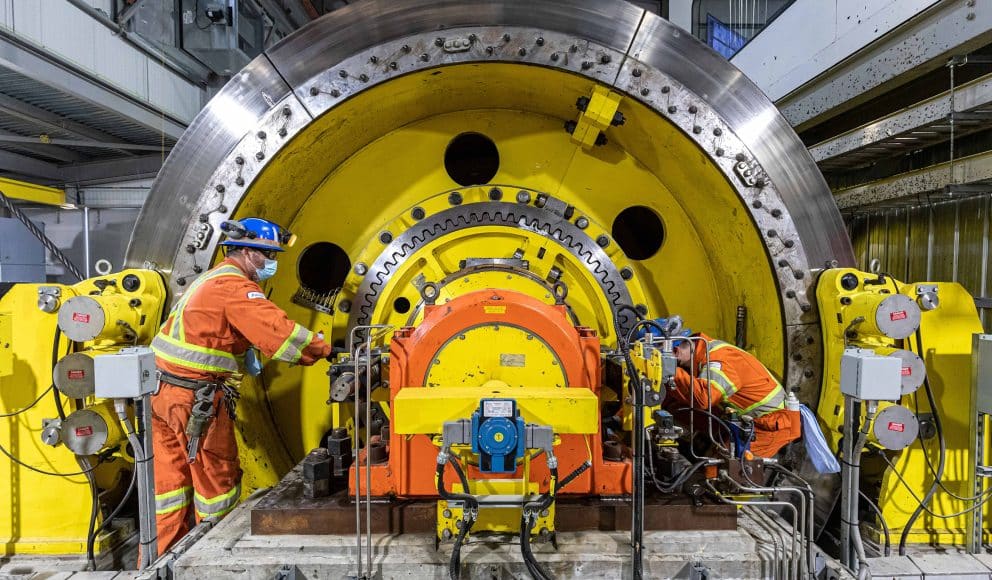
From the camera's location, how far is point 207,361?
2.34m

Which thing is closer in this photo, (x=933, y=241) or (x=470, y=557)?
(x=470, y=557)

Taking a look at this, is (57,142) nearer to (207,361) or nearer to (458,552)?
(207,361)

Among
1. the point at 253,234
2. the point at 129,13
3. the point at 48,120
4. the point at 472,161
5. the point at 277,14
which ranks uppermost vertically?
the point at 277,14

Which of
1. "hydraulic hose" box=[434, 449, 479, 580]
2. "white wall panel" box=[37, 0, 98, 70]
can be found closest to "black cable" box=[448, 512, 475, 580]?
"hydraulic hose" box=[434, 449, 479, 580]

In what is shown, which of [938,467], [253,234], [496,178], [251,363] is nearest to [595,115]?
[496,178]

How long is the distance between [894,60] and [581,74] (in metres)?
2.27

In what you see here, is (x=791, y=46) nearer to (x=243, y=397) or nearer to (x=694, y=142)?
(x=694, y=142)

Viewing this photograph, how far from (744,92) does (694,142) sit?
32 cm

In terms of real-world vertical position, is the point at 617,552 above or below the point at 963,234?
below

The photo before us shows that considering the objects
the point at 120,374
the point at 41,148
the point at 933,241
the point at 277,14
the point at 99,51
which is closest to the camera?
the point at 120,374

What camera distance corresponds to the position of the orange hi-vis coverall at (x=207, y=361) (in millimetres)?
2270

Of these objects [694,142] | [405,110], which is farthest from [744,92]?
[405,110]

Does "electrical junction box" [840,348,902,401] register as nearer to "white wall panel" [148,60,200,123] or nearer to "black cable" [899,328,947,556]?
"black cable" [899,328,947,556]

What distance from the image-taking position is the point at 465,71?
2.48 m
